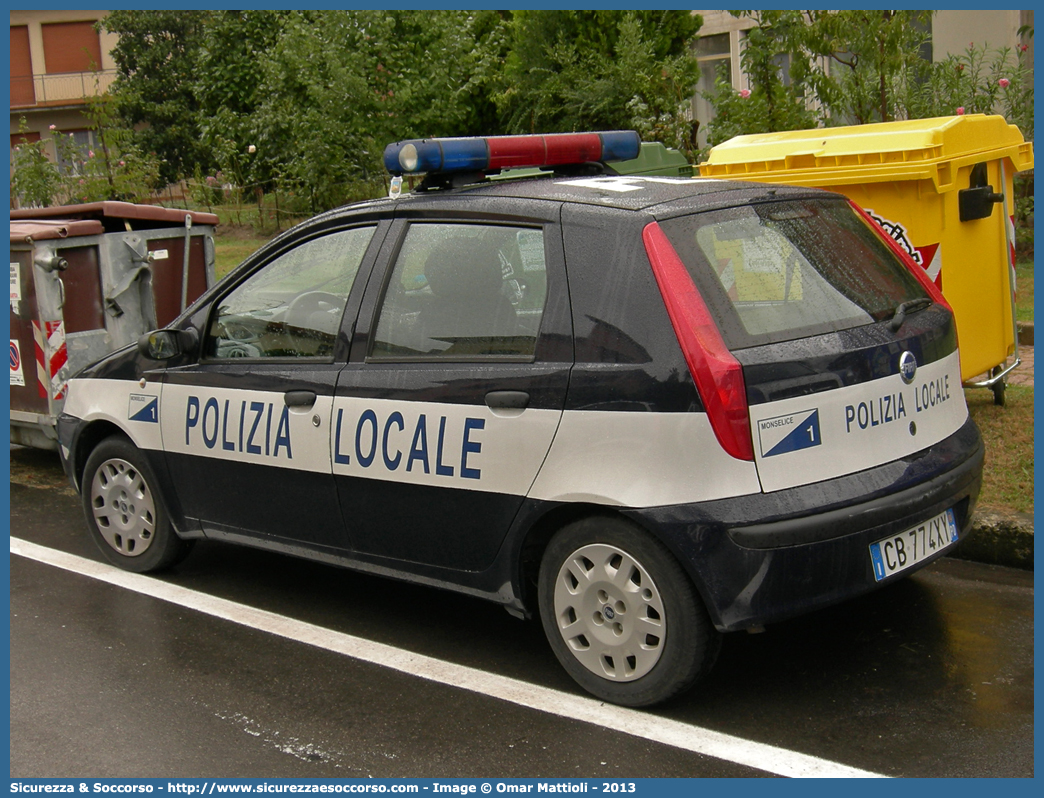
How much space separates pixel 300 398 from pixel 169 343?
2.78 feet

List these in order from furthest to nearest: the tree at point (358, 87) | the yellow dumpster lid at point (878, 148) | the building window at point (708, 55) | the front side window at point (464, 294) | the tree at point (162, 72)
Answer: the tree at point (162, 72) < the building window at point (708, 55) < the tree at point (358, 87) < the yellow dumpster lid at point (878, 148) < the front side window at point (464, 294)

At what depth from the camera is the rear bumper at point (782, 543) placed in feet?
11.3

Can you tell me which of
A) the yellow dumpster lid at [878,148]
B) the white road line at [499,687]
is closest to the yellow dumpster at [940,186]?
the yellow dumpster lid at [878,148]

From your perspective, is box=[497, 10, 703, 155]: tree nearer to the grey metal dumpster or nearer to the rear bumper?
the grey metal dumpster

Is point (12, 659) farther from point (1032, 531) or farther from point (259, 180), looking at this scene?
point (259, 180)

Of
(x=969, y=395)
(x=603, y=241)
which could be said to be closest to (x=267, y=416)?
(x=603, y=241)

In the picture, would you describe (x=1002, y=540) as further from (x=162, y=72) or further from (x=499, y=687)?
(x=162, y=72)

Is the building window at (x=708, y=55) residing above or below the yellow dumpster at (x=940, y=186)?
above

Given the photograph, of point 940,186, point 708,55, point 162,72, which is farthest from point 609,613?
point 162,72

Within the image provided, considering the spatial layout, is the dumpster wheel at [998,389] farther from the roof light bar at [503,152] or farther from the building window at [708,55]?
the building window at [708,55]

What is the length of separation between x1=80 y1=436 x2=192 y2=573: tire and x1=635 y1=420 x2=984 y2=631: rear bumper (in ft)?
8.55

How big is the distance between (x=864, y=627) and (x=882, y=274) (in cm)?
131

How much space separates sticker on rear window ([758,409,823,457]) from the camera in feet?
11.4

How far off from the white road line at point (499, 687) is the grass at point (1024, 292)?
5.71m
